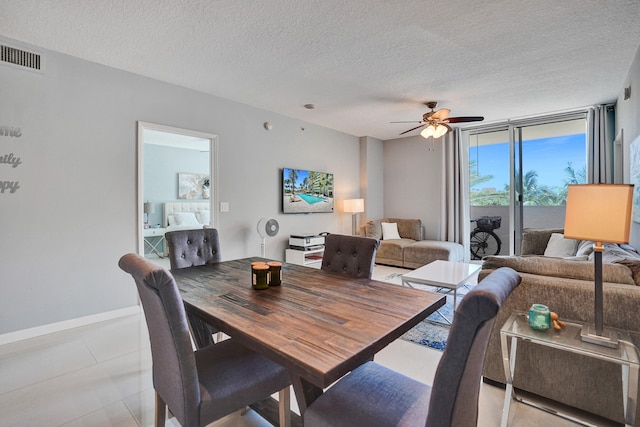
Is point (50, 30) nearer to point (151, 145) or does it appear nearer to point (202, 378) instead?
point (202, 378)

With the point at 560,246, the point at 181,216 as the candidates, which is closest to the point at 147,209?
the point at 181,216

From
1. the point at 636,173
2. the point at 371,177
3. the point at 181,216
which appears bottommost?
the point at 181,216

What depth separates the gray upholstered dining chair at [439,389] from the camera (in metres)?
0.77

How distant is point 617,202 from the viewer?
4.66ft

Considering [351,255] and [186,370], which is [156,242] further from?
[186,370]

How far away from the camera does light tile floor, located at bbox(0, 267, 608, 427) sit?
5.45 ft

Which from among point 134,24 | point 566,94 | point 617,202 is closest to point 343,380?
point 617,202

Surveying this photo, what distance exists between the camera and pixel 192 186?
7723mm

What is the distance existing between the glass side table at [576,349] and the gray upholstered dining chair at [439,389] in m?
0.65

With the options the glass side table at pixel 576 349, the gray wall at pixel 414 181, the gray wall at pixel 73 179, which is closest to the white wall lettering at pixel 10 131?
the gray wall at pixel 73 179

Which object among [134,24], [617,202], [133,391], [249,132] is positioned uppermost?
[134,24]

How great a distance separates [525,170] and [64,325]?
6.57m

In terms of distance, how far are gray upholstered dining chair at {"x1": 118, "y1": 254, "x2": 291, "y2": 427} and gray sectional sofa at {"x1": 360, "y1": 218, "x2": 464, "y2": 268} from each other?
13.6 ft

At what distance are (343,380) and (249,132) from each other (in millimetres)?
3724
